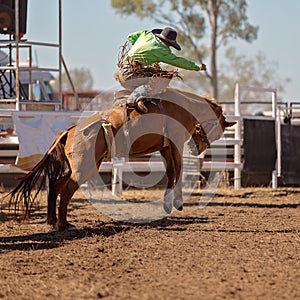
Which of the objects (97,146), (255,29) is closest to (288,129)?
(97,146)

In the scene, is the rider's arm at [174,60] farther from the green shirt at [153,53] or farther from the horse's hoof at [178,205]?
the horse's hoof at [178,205]

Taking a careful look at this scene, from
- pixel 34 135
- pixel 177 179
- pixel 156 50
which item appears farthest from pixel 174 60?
pixel 34 135

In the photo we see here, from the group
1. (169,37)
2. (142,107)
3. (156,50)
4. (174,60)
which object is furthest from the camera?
(169,37)

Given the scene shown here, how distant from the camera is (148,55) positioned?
8297mm

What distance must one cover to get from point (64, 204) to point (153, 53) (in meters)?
2.04

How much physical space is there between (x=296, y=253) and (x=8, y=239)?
9.68ft

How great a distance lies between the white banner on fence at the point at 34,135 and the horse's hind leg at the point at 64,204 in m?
2.84

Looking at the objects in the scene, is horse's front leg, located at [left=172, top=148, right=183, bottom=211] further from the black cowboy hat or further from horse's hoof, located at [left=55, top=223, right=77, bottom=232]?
horse's hoof, located at [left=55, top=223, right=77, bottom=232]

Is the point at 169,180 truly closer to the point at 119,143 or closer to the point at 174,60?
the point at 119,143

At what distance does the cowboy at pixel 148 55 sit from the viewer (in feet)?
26.9

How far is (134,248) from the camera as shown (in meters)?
6.53

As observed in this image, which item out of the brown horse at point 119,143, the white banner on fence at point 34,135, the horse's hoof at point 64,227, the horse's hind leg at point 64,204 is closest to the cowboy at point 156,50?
the brown horse at point 119,143

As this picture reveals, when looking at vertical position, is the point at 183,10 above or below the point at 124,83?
above

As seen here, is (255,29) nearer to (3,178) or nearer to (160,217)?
(3,178)
